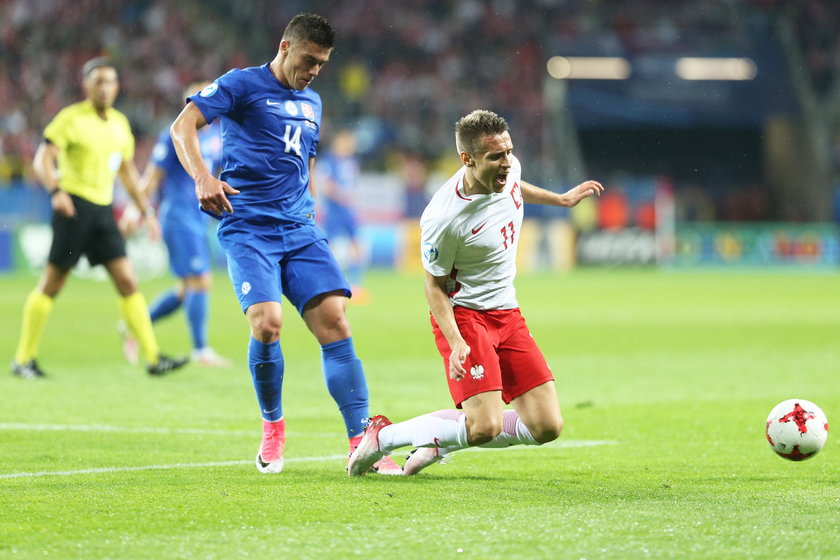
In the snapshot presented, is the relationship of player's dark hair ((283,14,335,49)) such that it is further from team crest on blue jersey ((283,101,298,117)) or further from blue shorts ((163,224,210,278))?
blue shorts ((163,224,210,278))

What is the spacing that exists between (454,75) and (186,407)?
2648cm

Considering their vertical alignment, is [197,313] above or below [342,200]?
below

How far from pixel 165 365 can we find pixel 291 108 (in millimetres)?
3964

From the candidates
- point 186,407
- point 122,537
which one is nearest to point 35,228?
point 186,407

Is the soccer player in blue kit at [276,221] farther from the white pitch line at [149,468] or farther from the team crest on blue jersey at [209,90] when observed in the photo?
the white pitch line at [149,468]

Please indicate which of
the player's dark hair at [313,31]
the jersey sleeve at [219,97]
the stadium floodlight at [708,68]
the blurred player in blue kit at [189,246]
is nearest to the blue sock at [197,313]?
the blurred player in blue kit at [189,246]

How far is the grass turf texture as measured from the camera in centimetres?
419

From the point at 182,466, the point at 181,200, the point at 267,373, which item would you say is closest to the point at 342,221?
the point at 181,200

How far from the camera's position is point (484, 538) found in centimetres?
420

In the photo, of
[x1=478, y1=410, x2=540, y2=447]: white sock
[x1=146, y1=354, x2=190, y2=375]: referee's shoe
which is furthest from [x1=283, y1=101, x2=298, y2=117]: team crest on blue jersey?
[x1=146, y1=354, x2=190, y2=375]: referee's shoe

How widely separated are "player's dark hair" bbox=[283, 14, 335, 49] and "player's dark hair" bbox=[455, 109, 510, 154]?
3.14 ft

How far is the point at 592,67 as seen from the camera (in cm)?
3241

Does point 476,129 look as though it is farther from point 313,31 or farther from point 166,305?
point 166,305

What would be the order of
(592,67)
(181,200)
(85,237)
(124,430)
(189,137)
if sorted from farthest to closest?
1. (592,67)
2. (181,200)
3. (85,237)
4. (124,430)
5. (189,137)
